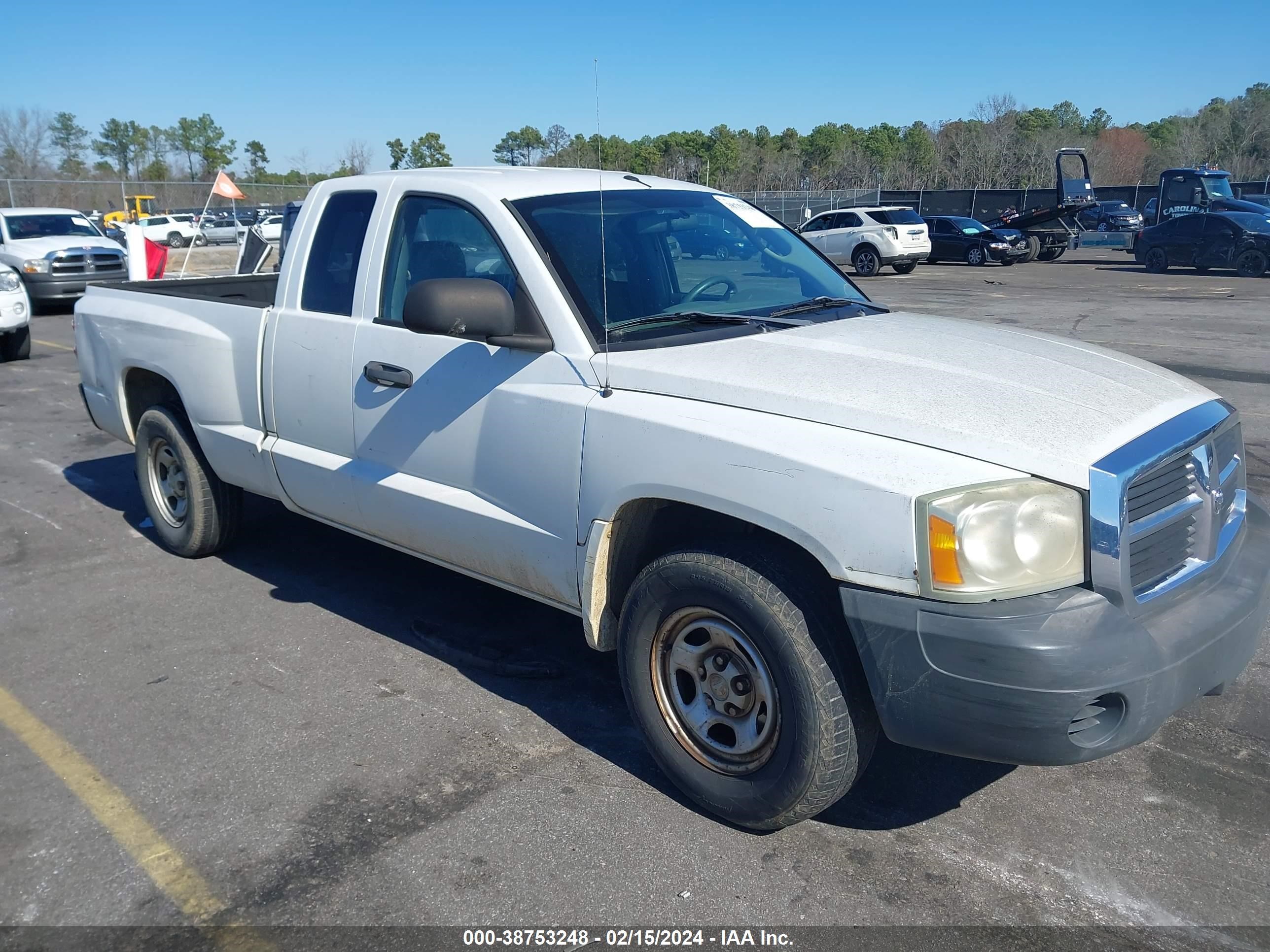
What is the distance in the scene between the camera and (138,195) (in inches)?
1813

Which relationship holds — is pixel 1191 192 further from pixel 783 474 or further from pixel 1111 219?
pixel 783 474

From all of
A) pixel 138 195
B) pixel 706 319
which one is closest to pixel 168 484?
pixel 706 319

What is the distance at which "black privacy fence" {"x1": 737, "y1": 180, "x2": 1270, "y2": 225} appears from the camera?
3925 centimetres

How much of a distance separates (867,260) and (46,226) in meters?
18.3

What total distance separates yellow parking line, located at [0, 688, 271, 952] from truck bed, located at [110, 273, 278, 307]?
7.67 feet

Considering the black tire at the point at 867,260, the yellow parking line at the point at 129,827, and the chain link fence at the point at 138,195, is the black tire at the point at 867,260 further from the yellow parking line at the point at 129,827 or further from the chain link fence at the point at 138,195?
the yellow parking line at the point at 129,827

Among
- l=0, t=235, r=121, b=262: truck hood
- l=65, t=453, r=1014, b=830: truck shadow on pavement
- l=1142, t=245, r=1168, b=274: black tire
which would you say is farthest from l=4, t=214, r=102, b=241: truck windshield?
l=1142, t=245, r=1168, b=274: black tire

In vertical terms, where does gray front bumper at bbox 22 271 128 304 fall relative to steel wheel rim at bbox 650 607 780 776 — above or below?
above

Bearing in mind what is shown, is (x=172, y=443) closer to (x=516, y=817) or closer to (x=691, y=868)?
(x=516, y=817)

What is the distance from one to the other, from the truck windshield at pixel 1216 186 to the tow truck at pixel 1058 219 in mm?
2942

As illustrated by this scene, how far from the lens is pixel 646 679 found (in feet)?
11.2

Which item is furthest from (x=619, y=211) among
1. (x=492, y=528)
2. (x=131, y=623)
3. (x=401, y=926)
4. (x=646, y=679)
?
(x=131, y=623)

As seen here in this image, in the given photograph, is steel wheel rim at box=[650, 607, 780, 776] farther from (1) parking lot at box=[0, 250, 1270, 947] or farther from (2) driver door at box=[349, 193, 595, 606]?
(2) driver door at box=[349, 193, 595, 606]

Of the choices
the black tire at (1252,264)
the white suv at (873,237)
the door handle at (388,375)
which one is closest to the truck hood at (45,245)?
the white suv at (873,237)
